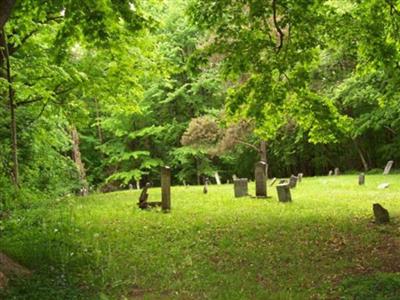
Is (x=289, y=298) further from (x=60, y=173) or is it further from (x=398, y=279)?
(x=60, y=173)

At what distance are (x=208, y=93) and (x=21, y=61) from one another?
27127 mm

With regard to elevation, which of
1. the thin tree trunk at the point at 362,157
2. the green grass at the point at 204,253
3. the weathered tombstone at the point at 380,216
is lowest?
the green grass at the point at 204,253

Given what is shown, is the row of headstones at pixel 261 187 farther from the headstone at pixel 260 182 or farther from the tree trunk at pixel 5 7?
the tree trunk at pixel 5 7

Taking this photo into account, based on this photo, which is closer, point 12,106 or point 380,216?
point 380,216

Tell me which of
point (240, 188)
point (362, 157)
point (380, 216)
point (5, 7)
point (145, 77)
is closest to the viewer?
point (5, 7)

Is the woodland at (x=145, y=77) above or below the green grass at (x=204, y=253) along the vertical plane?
above

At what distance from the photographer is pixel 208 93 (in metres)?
44.1

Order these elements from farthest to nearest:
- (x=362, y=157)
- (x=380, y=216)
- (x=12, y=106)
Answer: (x=362, y=157), (x=12, y=106), (x=380, y=216)

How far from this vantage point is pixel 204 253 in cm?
1042

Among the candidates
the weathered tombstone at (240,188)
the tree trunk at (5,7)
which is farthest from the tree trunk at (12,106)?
the weathered tombstone at (240,188)

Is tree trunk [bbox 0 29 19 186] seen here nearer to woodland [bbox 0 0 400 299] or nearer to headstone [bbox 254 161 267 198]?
woodland [bbox 0 0 400 299]

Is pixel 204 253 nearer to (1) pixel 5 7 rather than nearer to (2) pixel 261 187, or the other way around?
(1) pixel 5 7

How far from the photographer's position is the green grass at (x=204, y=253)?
812 centimetres

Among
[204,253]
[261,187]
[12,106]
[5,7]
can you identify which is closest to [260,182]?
[261,187]
